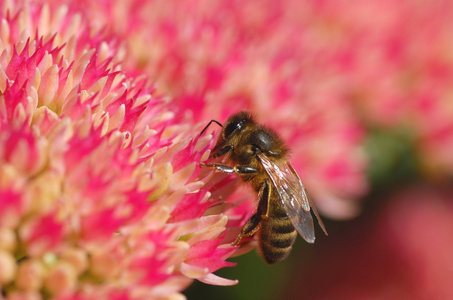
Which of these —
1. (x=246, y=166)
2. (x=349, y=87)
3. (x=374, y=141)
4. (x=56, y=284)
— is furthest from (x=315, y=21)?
(x=56, y=284)

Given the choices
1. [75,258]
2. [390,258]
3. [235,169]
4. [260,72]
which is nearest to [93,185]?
[75,258]

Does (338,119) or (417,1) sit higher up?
(417,1)

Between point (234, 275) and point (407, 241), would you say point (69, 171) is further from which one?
point (407, 241)

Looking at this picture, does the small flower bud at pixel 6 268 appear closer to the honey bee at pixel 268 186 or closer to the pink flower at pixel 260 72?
the honey bee at pixel 268 186

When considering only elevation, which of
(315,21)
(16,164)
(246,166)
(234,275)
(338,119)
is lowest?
(16,164)

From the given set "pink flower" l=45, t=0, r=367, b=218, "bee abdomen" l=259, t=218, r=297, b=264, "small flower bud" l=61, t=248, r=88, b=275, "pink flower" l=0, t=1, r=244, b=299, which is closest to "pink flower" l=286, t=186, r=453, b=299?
"pink flower" l=45, t=0, r=367, b=218

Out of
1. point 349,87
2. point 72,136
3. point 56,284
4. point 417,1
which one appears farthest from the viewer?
point 417,1

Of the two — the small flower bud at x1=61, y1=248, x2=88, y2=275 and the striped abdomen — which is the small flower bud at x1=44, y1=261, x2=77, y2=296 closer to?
the small flower bud at x1=61, y1=248, x2=88, y2=275
